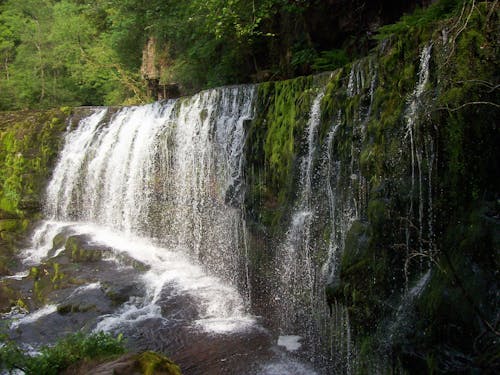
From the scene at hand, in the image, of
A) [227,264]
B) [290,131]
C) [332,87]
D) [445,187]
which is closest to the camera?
[445,187]

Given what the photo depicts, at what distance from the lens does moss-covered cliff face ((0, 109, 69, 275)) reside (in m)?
13.5

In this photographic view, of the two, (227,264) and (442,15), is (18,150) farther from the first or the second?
(442,15)

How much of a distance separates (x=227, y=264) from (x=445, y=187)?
5.66 m

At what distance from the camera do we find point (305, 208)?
663 cm

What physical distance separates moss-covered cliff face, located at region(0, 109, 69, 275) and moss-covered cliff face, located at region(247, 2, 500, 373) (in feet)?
37.5

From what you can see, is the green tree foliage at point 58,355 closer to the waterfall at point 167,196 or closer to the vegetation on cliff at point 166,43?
the waterfall at point 167,196

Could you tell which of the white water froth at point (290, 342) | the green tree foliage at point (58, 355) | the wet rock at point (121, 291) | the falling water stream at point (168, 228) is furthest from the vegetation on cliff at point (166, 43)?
the green tree foliage at point (58, 355)

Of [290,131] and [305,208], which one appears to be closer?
[305,208]

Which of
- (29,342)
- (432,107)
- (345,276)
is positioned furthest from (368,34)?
(29,342)

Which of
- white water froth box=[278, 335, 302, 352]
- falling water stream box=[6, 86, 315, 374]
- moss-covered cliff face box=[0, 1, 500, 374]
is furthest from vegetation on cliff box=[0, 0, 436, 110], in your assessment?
white water froth box=[278, 335, 302, 352]

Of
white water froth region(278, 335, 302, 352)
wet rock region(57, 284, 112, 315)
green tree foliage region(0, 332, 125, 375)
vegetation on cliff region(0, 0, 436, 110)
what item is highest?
vegetation on cliff region(0, 0, 436, 110)

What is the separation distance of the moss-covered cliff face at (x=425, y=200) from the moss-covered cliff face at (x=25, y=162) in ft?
37.5

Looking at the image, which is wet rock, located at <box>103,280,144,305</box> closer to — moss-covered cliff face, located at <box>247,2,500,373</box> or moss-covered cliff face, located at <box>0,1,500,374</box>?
moss-covered cliff face, located at <box>0,1,500,374</box>

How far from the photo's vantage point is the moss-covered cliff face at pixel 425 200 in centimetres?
372
